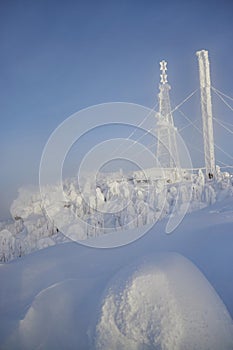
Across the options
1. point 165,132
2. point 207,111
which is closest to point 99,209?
point 165,132

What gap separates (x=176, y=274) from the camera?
9.45 feet

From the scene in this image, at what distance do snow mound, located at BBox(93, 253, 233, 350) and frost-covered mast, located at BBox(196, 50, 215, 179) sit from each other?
9679 millimetres

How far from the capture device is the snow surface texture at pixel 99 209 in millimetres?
7141

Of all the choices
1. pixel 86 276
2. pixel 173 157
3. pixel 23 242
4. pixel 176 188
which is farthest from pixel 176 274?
pixel 173 157

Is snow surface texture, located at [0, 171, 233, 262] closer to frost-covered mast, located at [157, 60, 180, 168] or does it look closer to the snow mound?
frost-covered mast, located at [157, 60, 180, 168]

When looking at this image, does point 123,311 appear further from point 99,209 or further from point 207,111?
point 207,111

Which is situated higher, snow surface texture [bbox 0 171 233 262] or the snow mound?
snow surface texture [bbox 0 171 233 262]

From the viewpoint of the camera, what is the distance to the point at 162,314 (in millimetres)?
2488

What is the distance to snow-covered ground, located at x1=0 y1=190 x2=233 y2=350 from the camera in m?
2.40

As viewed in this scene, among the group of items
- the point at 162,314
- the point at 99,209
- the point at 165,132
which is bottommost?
the point at 162,314

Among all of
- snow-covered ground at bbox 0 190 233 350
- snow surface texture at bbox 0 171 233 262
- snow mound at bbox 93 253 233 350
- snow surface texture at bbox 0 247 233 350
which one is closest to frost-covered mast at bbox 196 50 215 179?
snow surface texture at bbox 0 171 233 262

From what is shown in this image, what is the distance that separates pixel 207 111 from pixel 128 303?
437 inches

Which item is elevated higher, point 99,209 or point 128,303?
point 99,209

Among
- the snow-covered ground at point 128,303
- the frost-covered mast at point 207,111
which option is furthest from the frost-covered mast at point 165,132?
the snow-covered ground at point 128,303
